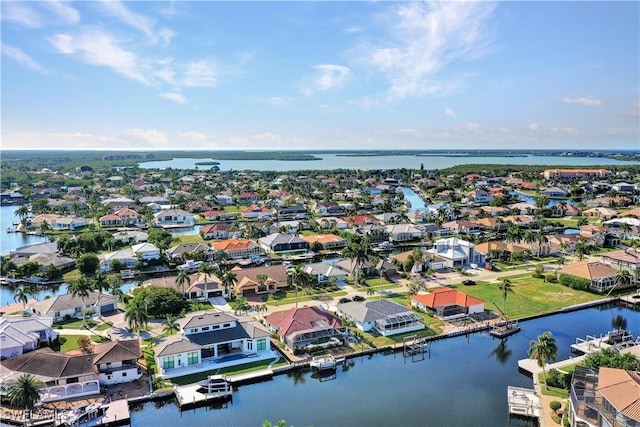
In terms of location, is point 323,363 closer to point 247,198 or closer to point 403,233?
point 403,233

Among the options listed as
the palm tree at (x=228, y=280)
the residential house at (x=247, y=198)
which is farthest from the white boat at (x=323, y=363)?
the residential house at (x=247, y=198)

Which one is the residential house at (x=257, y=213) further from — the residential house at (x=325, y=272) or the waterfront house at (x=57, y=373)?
the waterfront house at (x=57, y=373)

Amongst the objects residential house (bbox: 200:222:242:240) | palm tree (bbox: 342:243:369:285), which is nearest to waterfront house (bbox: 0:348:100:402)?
palm tree (bbox: 342:243:369:285)

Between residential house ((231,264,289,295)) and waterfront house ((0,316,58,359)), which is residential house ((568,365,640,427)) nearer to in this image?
residential house ((231,264,289,295))

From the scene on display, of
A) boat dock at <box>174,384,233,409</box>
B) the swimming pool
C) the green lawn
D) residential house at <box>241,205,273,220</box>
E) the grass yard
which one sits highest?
residential house at <box>241,205,273,220</box>

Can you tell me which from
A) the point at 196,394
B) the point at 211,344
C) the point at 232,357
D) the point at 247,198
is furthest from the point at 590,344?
the point at 247,198

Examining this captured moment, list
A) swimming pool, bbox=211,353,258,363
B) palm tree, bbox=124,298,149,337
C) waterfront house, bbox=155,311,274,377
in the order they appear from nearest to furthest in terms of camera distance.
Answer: waterfront house, bbox=155,311,274,377 → swimming pool, bbox=211,353,258,363 → palm tree, bbox=124,298,149,337

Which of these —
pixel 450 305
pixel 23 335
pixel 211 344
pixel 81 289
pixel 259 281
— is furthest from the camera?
pixel 259 281
